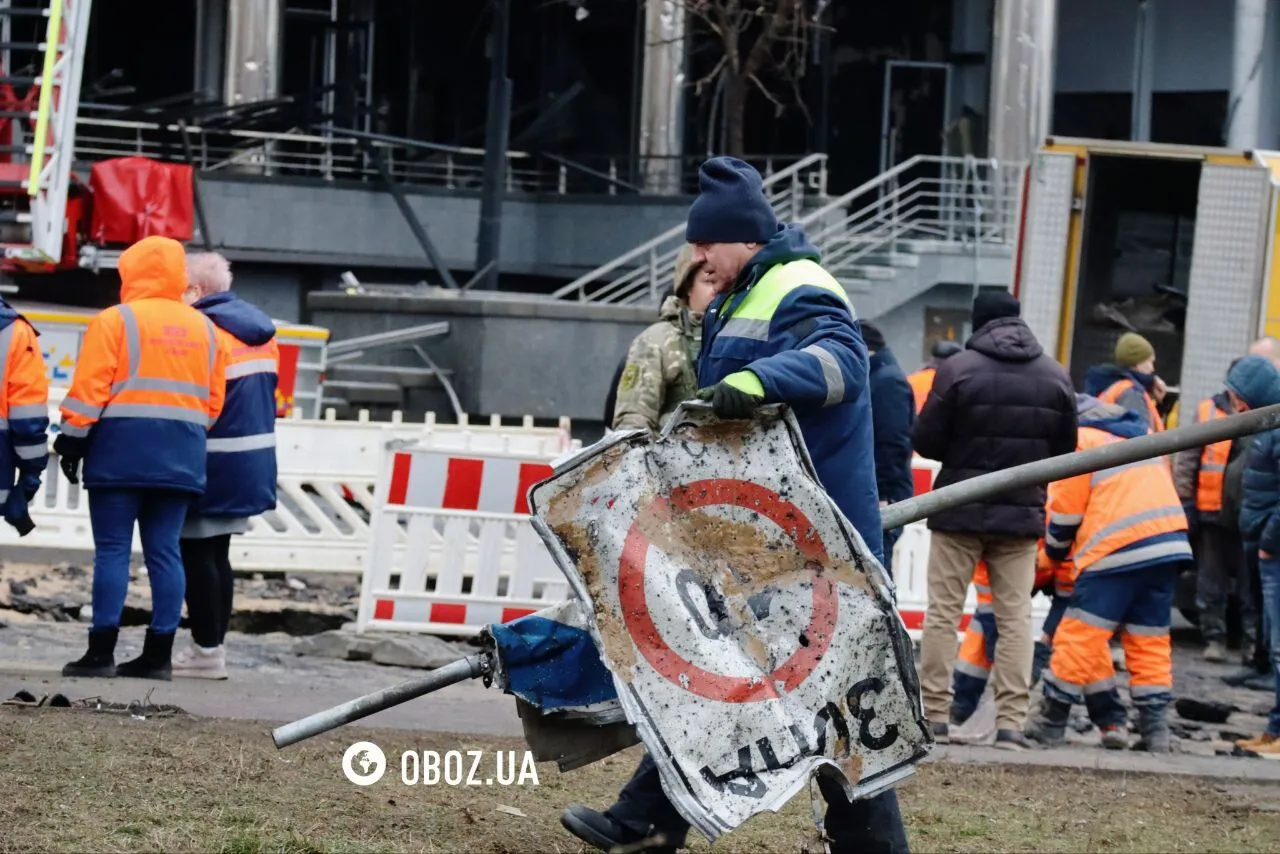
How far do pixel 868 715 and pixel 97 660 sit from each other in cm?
480

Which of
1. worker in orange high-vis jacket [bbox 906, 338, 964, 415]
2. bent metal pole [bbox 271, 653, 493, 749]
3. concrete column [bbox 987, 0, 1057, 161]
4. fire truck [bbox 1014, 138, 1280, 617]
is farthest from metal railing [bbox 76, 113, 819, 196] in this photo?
bent metal pole [bbox 271, 653, 493, 749]

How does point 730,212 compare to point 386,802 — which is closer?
point 730,212

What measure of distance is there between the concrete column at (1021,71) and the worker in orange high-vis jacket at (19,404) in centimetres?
2143

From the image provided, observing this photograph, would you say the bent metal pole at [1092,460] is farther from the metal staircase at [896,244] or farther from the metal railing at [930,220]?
the metal railing at [930,220]

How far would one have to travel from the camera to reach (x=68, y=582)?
510 inches

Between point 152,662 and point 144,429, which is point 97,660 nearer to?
point 152,662

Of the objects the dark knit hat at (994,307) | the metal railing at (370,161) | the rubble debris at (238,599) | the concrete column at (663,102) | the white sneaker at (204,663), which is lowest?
the rubble debris at (238,599)

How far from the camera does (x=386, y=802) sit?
21.2 feet

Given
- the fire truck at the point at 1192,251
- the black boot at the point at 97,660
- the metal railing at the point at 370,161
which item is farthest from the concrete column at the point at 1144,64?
the black boot at the point at 97,660

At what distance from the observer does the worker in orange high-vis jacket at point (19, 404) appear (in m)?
8.60

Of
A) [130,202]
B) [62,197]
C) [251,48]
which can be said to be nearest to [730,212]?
[62,197]

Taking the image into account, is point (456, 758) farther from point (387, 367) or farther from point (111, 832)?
point (387, 367)

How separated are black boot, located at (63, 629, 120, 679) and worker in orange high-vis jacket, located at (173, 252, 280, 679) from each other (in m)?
0.37

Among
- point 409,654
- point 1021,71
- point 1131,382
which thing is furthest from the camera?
point 1021,71
